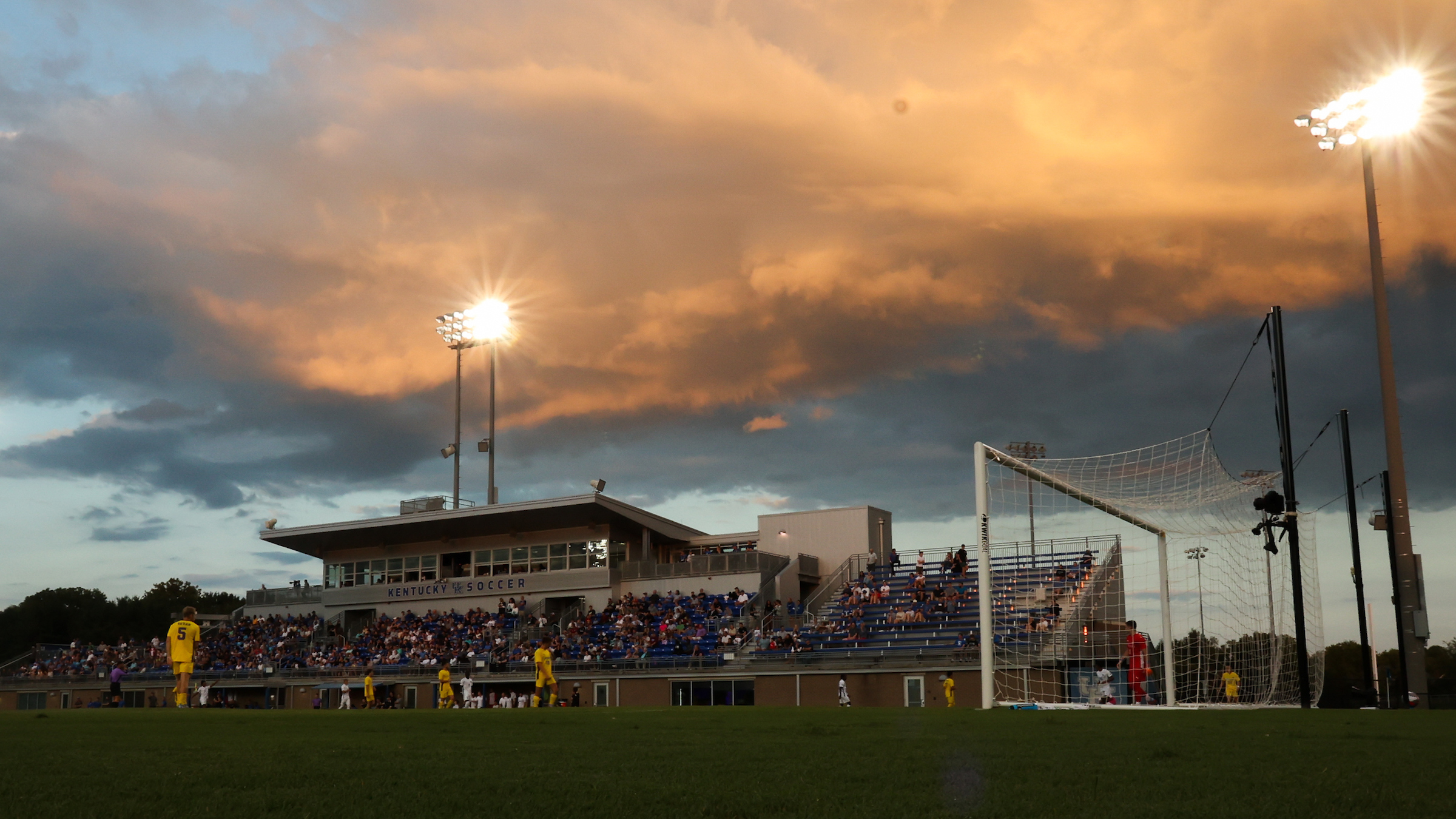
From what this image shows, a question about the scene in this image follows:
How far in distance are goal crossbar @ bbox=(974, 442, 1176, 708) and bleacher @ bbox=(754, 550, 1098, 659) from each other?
14.8ft

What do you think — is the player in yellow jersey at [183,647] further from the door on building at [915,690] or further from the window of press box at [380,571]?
the window of press box at [380,571]

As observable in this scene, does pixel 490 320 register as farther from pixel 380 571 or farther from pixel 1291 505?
pixel 1291 505

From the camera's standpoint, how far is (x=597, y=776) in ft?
22.5

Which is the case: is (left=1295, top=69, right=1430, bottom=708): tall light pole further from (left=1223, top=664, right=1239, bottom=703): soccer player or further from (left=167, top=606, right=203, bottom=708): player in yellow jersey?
(left=167, top=606, right=203, bottom=708): player in yellow jersey

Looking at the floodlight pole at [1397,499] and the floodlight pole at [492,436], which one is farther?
the floodlight pole at [492,436]

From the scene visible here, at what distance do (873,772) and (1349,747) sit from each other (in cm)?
452

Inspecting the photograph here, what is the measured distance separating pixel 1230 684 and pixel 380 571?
46.0 metres

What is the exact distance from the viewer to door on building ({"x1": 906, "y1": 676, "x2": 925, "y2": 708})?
3856 centimetres

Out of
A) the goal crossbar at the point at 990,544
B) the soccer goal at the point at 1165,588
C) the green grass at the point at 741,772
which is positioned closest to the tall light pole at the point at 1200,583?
the soccer goal at the point at 1165,588

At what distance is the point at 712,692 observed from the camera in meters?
42.8

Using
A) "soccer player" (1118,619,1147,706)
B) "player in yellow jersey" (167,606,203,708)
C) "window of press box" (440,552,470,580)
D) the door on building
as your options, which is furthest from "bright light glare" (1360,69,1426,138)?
"window of press box" (440,552,470,580)

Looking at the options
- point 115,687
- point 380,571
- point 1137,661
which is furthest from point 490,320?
point 1137,661

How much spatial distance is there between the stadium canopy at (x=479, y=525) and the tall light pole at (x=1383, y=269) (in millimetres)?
35557

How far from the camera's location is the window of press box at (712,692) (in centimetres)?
4212
